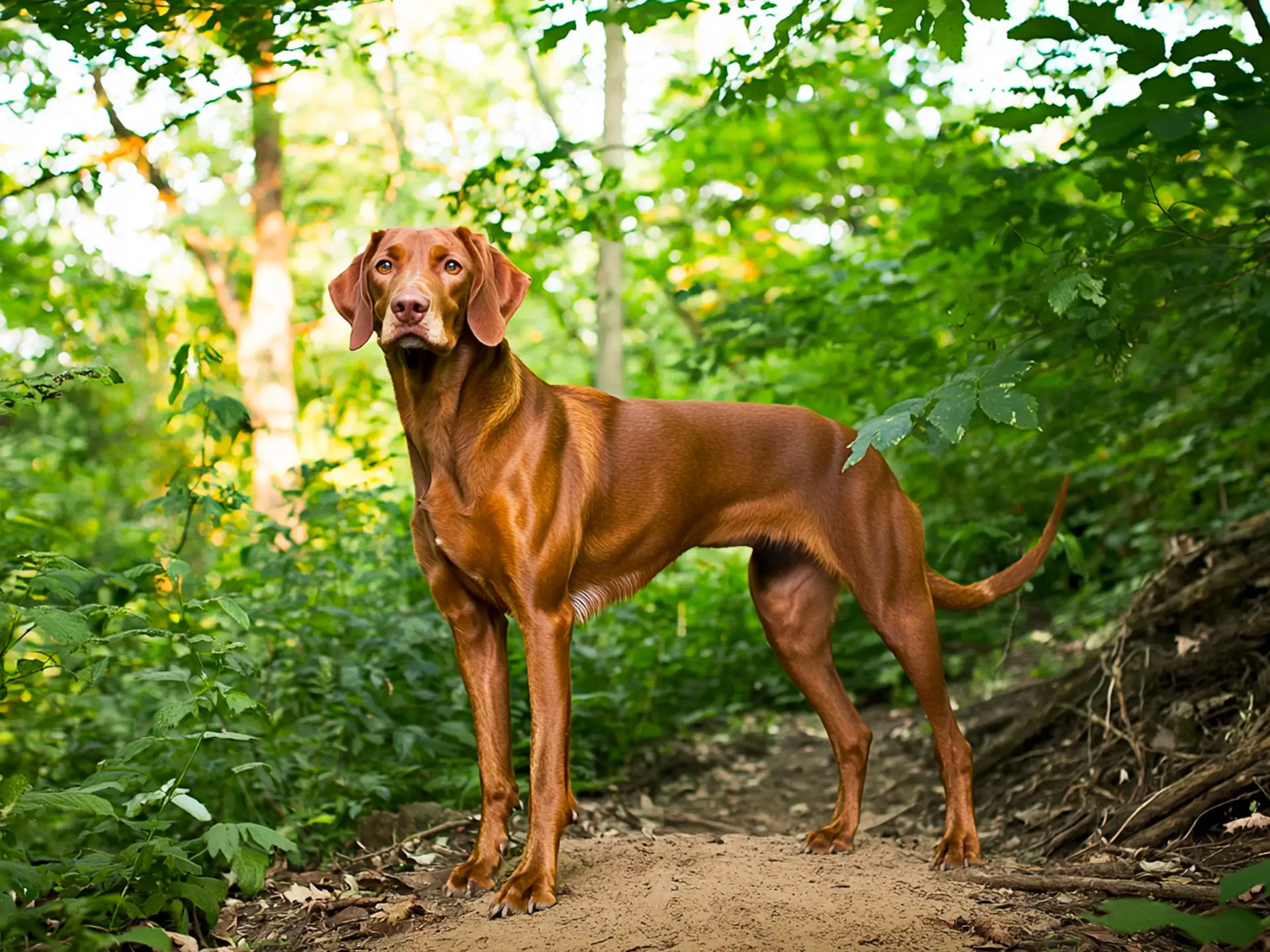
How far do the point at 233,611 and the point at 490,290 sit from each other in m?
1.25

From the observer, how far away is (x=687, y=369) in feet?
21.0

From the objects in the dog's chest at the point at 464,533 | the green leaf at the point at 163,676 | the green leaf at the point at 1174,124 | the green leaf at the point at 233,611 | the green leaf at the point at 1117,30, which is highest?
the green leaf at the point at 1117,30

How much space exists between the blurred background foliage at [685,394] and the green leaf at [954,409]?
0.04ft

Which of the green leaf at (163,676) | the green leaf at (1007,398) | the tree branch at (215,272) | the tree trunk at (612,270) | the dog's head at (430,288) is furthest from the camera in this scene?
the tree branch at (215,272)

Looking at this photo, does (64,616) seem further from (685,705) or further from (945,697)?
(685,705)

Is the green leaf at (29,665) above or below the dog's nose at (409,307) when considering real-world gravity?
below

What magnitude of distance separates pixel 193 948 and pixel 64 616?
3.25ft

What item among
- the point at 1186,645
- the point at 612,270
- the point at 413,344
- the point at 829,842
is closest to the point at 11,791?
the point at 413,344

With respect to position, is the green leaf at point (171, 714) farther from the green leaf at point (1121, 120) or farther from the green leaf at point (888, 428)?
the green leaf at point (1121, 120)

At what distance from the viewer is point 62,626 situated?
110 inches

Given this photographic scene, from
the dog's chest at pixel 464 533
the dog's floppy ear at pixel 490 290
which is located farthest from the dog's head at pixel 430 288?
the dog's chest at pixel 464 533

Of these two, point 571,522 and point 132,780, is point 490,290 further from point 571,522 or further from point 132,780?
point 132,780

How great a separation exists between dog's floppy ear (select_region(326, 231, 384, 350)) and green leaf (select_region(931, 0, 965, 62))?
73.0 inches

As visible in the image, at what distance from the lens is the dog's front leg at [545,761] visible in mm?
3105
